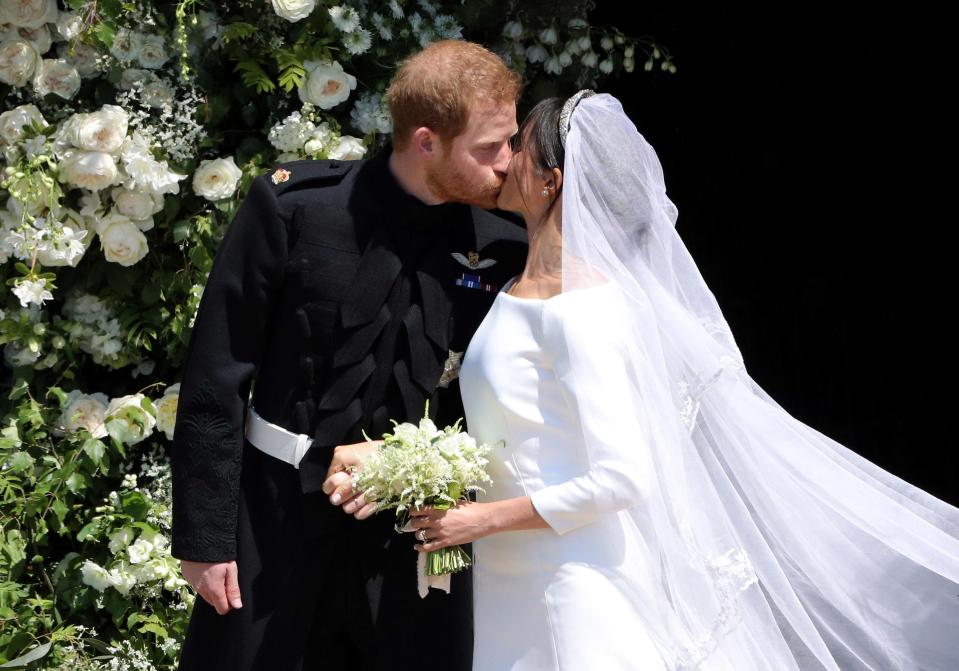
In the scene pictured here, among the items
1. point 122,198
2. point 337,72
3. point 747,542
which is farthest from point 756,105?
point 747,542

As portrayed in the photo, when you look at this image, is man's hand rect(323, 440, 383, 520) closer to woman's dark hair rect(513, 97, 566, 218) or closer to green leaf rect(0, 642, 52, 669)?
woman's dark hair rect(513, 97, 566, 218)

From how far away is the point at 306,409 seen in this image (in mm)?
2430

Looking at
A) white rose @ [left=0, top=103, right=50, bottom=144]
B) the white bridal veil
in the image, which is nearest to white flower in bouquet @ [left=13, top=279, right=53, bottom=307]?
white rose @ [left=0, top=103, right=50, bottom=144]

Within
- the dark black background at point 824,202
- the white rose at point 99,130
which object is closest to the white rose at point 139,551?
the white rose at point 99,130

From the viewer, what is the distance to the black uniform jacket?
7.91ft

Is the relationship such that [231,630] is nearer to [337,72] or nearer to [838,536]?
[838,536]

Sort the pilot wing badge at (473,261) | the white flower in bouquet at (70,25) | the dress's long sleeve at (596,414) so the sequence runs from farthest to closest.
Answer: the white flower in bouquet at (70,25), the pilot wing badge at (473,261), the dress's long sleeve at (596,414)

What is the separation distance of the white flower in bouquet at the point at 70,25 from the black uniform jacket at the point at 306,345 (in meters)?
1.31

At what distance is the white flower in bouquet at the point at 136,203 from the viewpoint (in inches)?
133

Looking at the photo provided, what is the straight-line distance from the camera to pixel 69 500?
347 centimetres

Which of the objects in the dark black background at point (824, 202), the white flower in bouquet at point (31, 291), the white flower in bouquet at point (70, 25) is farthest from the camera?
the dark black background at point (824, 202)

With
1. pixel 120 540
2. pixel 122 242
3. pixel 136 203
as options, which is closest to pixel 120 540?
pixel 120 540

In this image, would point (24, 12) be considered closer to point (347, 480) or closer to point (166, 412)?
point (166, 412)

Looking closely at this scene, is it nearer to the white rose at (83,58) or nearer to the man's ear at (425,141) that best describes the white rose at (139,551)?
the white rose at (83,58)
